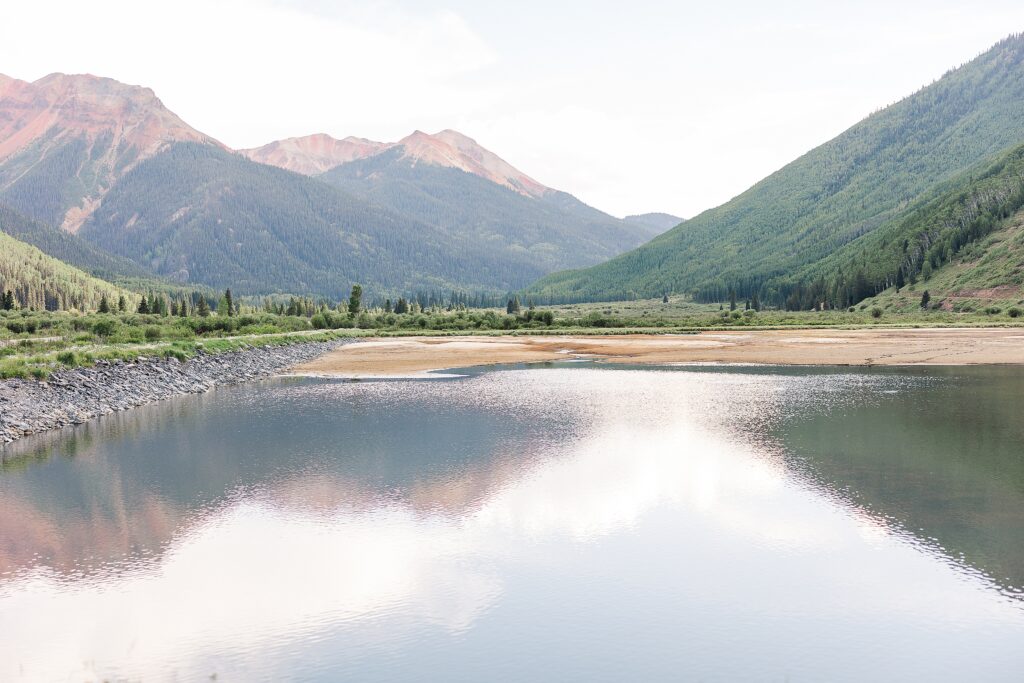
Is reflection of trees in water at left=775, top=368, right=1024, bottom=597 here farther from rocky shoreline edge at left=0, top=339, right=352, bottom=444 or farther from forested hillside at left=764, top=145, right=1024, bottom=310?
forested hillside at left=764, top=145, right=1024, bottom=310

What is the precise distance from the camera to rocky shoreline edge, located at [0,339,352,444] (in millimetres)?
30938

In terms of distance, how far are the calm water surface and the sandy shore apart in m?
30.5

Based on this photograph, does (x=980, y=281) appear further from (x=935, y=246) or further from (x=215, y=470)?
(x=215, y=470)

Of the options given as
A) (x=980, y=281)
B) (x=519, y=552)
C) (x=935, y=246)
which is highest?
(x=935, y=246)

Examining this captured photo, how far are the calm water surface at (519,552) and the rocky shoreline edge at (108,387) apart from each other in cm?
206

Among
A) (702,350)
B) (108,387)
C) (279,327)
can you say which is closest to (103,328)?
(108,387)

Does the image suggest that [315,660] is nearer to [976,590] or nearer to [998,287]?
[976,590]

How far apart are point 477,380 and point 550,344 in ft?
138

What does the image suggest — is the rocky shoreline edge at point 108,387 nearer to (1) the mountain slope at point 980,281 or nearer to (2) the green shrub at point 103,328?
(2) the green shrub at point 103,328

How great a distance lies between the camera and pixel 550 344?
9162 centimetres

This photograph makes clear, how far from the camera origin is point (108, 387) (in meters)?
38.8

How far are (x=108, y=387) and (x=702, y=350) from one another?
53.0 m

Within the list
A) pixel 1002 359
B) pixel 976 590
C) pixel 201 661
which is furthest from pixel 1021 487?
pixel 1002 359

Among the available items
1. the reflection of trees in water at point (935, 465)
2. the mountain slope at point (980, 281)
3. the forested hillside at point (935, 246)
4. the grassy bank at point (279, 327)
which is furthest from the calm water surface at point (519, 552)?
the forested hillside at point (935, 246)
